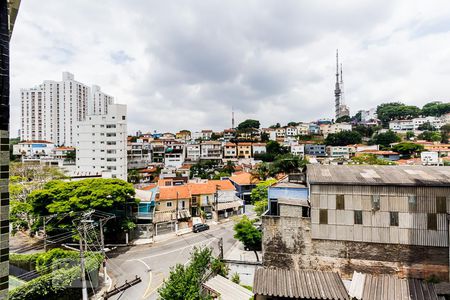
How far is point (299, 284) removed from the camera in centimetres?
1659

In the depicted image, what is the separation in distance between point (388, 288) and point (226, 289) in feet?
36.6

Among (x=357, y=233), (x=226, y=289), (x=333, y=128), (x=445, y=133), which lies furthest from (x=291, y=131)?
(x=226, y=289)

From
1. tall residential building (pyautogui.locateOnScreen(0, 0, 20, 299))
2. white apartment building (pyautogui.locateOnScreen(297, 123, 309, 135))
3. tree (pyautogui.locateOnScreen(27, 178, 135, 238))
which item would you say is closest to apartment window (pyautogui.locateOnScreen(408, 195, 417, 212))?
tall residential building (pyautogui.locateOnScreen(0, 0, 20, 299))

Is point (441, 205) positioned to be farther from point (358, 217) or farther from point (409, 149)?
point (409, 149)

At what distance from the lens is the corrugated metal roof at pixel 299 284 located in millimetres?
15508

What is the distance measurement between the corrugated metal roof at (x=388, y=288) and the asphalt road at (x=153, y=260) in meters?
13.7

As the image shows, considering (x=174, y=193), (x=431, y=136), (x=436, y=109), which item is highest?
(x=436, y=109)

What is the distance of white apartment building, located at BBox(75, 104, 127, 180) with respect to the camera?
56.0m

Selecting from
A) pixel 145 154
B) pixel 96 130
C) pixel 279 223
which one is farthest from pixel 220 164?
pixel 279 223

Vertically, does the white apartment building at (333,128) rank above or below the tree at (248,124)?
below

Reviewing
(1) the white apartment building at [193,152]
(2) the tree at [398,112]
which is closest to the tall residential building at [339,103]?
(2) the tree at [398,112]

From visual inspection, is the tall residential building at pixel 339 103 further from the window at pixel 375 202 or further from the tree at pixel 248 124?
the window at pixel 375 202

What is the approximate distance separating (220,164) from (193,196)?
4507 centimetres

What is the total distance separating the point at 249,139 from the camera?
106562mm
